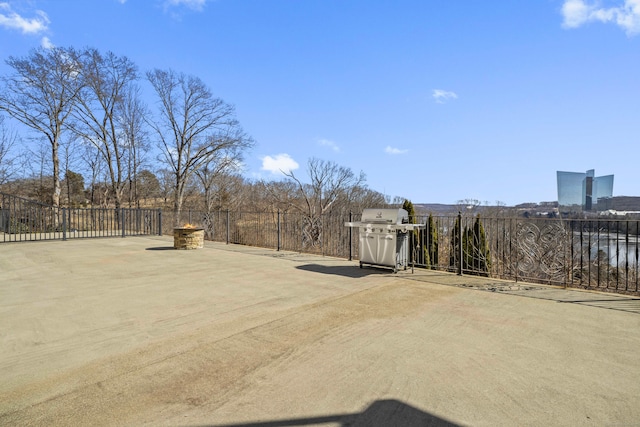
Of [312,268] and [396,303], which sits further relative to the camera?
[312,268]

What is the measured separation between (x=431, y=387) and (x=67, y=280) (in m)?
7.56

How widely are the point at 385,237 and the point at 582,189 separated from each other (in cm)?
2294

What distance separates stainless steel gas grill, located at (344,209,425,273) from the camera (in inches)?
298

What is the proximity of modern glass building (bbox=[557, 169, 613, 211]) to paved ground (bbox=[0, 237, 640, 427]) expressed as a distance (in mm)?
19671

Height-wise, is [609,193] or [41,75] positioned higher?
[41,75]

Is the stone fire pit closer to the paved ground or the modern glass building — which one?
the paved ground

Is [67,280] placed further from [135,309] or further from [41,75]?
[41,75]

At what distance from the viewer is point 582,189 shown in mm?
23594

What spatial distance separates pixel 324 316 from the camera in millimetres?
4691

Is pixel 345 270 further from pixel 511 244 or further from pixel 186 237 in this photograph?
pixel 186 237

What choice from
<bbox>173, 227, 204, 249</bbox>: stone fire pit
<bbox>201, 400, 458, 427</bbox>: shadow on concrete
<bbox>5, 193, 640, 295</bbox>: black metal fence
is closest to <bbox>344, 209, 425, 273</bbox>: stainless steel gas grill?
<bbox>5, 193, 640, 295</bbox>: black metal fence

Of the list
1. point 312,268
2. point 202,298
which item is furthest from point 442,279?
point 202,298

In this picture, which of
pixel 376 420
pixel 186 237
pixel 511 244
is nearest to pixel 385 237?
pixel 511 244

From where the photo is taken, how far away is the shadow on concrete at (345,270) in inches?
307
